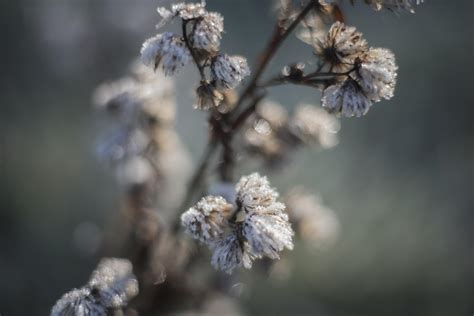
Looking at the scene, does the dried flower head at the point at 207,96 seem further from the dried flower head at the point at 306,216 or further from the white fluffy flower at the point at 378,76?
the dried flower head at the point at 306,216

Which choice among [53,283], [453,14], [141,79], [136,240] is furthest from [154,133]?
[453,14]

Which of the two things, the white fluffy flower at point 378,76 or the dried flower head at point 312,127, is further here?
the dried flower head at point 312,127

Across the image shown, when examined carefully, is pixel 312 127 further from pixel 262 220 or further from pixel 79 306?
pixel 79 306

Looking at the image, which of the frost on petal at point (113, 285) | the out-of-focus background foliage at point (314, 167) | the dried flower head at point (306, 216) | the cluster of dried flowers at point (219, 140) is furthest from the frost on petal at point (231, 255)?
the out-of-focus background foliage at point (314, 167)

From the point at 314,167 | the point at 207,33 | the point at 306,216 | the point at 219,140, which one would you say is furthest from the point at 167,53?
the point at 314,167

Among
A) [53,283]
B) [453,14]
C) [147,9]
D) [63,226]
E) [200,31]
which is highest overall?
[453,14]

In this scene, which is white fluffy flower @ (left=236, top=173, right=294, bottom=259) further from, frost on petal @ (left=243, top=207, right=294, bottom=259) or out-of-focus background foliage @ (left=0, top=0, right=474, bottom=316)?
out-of-focus background foliage @ (left=0, top=0, right=474, bottom=316)

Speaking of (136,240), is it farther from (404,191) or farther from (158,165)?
(404,191)
